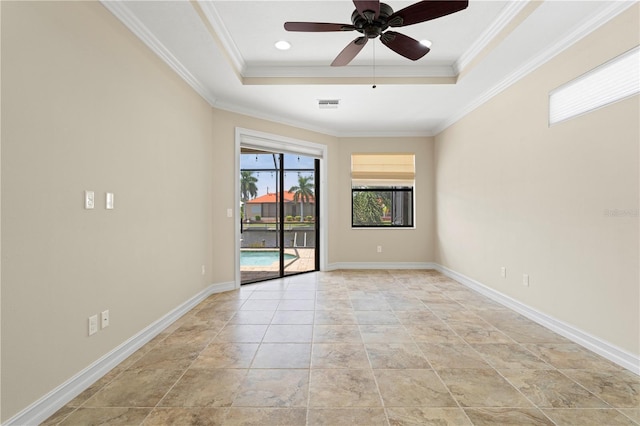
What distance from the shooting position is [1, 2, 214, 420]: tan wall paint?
4.86 feet

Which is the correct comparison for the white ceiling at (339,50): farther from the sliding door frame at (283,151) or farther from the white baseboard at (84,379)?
the white baseboard at (84,379)

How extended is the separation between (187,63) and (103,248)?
2.10 meters

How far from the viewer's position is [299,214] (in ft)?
17.7

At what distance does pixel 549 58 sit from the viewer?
2812mm

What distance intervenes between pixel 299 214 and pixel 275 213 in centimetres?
52

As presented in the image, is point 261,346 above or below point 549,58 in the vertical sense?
below

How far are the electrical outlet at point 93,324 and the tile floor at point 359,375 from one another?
0.36 meters

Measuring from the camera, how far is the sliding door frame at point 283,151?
14.1 ft

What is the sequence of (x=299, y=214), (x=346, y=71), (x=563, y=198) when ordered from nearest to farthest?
(x=563, y=198)
(x=346, y=71)
(x=299, y=214)

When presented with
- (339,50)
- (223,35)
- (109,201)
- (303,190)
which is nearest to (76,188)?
(109,201)

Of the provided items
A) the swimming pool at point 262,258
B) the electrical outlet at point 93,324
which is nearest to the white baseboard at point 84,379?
the electrical outlet at point 93,324

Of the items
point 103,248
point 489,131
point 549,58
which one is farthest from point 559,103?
point 103,248

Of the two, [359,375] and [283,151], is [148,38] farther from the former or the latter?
[359,375]

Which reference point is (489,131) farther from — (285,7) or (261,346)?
(261,346)
